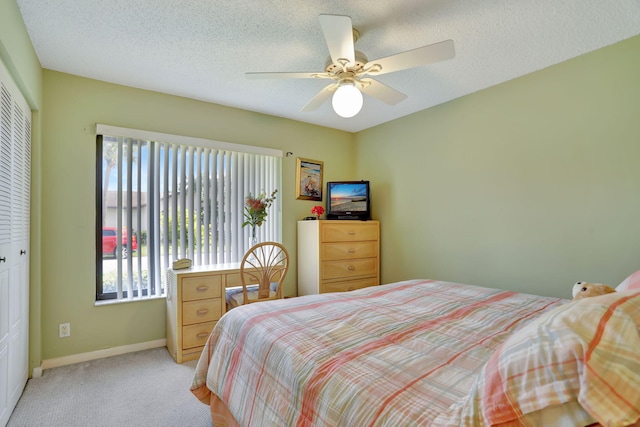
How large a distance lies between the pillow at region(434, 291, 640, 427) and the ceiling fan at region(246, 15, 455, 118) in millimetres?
1412

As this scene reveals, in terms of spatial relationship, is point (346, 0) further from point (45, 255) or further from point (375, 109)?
point (45, 255)

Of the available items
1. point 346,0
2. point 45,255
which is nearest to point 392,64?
point 346,0

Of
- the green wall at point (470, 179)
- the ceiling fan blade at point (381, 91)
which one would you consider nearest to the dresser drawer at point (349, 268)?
the green wall at point (470, 179)

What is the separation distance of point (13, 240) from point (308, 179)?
2771 mm

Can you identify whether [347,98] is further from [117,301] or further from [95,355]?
[95,355]

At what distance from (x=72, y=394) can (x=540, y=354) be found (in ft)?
9.06

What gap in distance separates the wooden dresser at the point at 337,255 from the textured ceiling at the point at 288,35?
5.12ft

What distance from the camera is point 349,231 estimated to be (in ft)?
11.9

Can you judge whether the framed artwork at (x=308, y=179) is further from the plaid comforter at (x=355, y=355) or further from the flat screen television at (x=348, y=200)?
the plaid comforter at (x=355, y=355)

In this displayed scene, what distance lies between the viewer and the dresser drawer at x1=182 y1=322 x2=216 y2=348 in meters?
2.67

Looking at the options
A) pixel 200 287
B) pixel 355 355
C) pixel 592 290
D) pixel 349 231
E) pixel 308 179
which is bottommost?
pixel 200 287

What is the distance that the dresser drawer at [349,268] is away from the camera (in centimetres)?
343

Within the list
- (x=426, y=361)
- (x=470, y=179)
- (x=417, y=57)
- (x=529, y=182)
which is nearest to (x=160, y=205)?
(x=417, y=57)

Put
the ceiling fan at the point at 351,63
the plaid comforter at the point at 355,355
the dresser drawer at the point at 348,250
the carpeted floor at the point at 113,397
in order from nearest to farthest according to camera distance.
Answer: the plaid comforter at the point at 355,355
the ceiling fan at the point at 351,63
the carpeted floor at the point at 113,397
the dresser drawer at the point at 348,250
